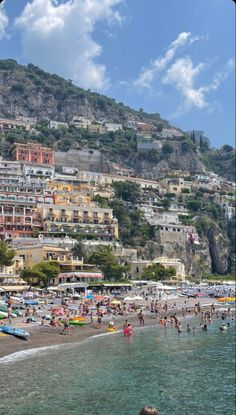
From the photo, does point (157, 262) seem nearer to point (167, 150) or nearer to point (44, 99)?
point (167, 150)

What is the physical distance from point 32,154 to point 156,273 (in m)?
43.9

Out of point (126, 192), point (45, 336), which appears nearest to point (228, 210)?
point (126, 192)

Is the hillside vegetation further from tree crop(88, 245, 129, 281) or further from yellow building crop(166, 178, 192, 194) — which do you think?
tree crop(88, 245, 129, 281)

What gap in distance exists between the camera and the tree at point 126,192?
96.5 meters

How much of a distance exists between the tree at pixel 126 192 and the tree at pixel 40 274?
46883 mm

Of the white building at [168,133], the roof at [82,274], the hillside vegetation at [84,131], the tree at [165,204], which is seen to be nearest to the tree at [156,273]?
the roof at [82,274]

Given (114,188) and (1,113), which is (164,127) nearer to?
(1,113)

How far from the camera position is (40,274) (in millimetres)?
48312

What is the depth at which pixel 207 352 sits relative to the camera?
26219mm

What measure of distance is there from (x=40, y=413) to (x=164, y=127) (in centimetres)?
15771

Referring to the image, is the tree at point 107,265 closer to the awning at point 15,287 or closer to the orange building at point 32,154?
the awning at point 15,287

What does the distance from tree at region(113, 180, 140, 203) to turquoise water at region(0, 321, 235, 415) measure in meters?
68.5

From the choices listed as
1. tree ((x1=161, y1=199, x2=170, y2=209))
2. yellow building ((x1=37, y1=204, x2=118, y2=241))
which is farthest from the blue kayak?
tree ((x1=161, y1=199, x2=170, y2=209))

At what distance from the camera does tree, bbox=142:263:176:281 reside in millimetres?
65688
